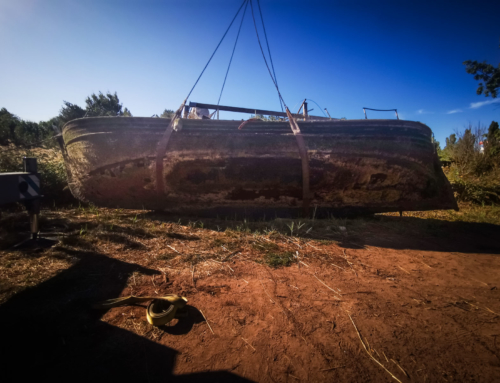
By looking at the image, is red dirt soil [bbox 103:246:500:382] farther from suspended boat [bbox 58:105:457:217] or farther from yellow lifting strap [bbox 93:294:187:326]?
suspended boat [bbox 58:105:457:217]

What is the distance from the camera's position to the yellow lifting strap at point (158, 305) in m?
1.14

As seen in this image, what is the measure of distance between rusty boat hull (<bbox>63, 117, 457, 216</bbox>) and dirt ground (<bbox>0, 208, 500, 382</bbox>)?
99 cm

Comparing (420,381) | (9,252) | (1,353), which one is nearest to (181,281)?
(1,353)

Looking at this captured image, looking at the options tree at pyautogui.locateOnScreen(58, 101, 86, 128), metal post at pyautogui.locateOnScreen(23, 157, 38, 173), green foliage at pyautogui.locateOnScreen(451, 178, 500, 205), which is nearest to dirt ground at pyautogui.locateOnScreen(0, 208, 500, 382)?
metal post at pyautogui.locateOnScreen(23, 157, 38, 173)

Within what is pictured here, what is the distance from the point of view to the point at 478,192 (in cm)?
511

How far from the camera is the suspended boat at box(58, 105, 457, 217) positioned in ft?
10.5

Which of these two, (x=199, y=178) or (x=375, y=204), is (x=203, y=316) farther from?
(x=375, y=204)

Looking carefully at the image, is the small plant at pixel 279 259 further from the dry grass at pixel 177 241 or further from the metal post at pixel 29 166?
the metal post at pixel 29 166

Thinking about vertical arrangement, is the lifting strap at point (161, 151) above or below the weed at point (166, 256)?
above

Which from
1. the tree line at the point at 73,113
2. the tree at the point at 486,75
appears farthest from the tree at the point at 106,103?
the tree at the point at 486,75

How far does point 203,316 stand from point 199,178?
2.27 meters

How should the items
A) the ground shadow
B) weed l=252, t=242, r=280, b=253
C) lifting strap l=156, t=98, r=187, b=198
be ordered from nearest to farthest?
the ground shadow → weed l=252, t=242, r=280, b=253 → lifting strap l=156, t=98, r=187, b=198

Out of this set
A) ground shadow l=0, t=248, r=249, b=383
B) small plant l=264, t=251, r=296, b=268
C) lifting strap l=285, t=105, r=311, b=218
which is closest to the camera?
ground shadow l=0, t=248, r=249, b=383

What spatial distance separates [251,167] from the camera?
3281 mm
